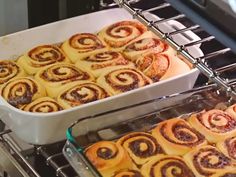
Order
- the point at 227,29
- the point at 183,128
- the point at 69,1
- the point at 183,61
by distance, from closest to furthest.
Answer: the point at 227,29 < the point at 183,128 < the point at 183,61 < the point at 69,1

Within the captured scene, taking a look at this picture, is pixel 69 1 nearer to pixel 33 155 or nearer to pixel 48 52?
pixel 48 52

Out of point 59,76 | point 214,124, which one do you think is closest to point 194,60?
point 214,124

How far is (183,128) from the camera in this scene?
3.24 ft

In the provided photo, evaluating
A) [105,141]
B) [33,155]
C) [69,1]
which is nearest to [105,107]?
[105,141]

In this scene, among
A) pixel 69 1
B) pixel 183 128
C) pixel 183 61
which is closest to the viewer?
pixel 183 128

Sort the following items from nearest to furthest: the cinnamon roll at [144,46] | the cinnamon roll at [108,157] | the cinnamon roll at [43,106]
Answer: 1. the cinnamon roll at [108,157]
2. the cinnamon roll at [43,106]
3. the cinnamon roll at [144,46]

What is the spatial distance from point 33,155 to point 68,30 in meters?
0.23

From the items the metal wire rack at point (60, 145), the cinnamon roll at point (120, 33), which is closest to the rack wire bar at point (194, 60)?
the metal wire rack at point (60, 145)

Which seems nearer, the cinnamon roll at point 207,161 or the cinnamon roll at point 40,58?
the cinnamon roll at point 207,161

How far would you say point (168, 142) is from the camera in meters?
0.97

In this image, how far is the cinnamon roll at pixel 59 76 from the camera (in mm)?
1061

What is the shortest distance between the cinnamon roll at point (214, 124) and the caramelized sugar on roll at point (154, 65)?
0.34 ft

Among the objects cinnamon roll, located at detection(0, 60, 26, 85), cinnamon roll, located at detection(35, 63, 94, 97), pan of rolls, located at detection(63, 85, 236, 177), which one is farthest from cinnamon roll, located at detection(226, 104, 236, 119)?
cinnamon roll, located at detection(0, 60, 26, 85)

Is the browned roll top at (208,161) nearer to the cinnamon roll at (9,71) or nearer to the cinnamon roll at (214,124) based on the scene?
the cinnamon roll at (214,124)
